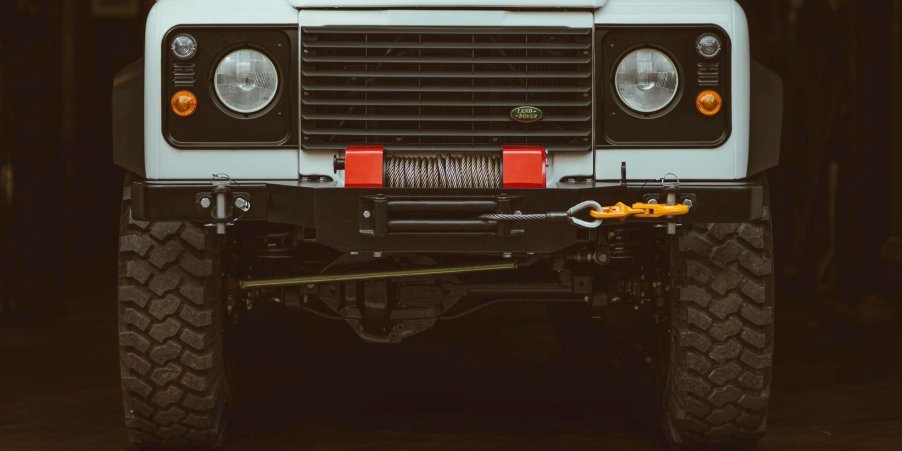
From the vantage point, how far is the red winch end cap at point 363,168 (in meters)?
5.12

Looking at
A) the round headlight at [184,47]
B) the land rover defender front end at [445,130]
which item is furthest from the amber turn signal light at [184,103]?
the round headlight at [184,47]

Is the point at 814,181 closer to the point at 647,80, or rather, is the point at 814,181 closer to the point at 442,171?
the point at 647,80

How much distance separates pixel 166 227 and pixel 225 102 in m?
0.47

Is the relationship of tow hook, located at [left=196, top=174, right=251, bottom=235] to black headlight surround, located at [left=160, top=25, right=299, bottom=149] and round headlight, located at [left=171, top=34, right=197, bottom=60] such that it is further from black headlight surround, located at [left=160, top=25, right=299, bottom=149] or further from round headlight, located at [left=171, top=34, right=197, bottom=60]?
round headlight, located at [left=171, top=34, right=197, bottom=60]

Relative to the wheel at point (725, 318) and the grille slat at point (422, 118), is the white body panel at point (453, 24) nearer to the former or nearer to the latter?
the grille slat at point (422, 118)

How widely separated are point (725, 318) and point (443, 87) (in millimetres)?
1220

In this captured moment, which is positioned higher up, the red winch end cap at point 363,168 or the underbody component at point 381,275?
the red winch end cap at point 363,168

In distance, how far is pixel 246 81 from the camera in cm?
529

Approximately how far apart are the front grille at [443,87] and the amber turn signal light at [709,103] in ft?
1.20

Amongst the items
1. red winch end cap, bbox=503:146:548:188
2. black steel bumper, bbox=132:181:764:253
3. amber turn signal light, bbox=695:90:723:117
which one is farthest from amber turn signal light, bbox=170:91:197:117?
amber turn signal light, bbox=695:90:723:117

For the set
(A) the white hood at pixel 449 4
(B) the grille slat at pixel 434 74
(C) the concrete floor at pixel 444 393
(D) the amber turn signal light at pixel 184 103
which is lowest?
(C) the concrete floor at pixel 444 393

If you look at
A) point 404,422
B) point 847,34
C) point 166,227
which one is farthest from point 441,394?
point 847,34

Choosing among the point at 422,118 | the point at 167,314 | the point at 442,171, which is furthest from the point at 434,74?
the point at 167,314

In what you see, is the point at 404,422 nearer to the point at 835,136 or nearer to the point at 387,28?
the point at 387,28
